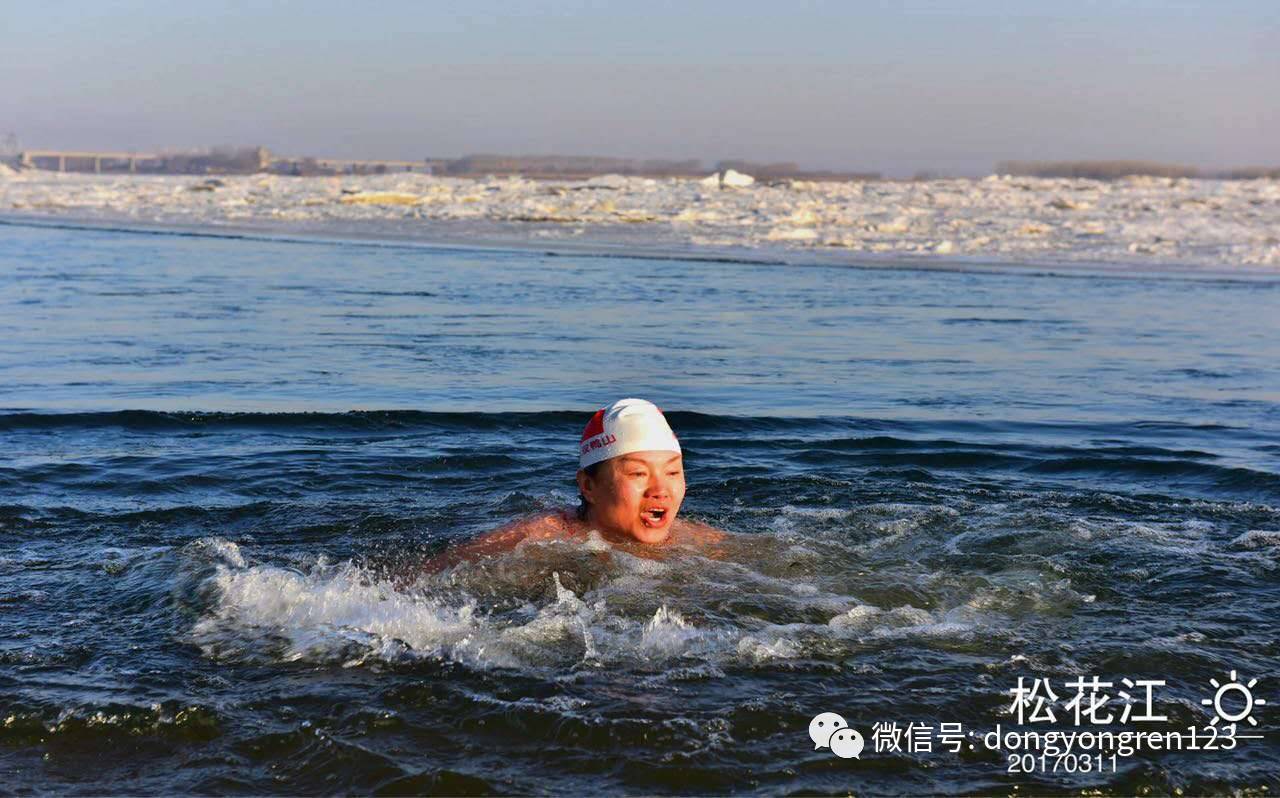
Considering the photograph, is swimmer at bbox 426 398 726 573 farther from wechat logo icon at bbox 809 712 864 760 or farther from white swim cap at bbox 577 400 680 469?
wechat logo icon at bbox 809 712 864 760

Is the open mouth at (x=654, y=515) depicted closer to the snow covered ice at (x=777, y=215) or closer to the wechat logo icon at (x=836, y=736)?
the wechat logo icon at (x=836, y=736)

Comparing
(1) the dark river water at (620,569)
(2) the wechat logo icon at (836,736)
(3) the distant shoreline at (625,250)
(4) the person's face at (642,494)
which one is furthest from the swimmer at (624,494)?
(3) the distant shoreline at (625,250)

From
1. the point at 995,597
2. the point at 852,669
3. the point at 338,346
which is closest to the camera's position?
the point at 852,669

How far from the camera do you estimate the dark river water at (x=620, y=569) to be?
12.6ft

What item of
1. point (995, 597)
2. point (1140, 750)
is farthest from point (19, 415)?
point (1140, 750)

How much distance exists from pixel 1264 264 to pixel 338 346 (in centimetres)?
1969

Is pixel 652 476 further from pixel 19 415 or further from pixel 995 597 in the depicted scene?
pixel 19 415

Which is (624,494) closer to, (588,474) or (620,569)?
(588,474)

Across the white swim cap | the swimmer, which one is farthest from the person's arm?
the white swim cap

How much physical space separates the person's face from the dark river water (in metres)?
0.15

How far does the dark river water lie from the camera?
3.84 meters

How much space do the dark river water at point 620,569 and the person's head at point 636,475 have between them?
166 mm

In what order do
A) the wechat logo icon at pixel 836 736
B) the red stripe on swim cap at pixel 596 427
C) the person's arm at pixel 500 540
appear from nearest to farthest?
the wechat logo icon at pixel 836 736 < the person's arm at pixel 500 540 < the red stripe on swim cap at pixel 596 427

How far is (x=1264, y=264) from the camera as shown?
2598cm
